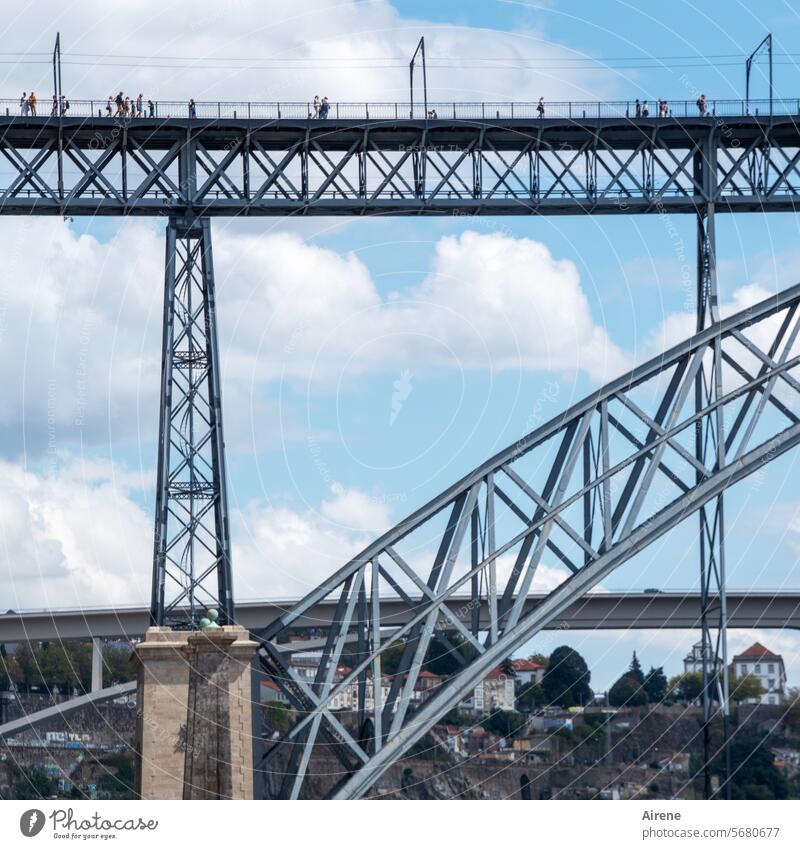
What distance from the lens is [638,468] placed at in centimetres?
3912

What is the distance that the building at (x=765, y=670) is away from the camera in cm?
12548

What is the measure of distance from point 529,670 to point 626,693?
7.69m

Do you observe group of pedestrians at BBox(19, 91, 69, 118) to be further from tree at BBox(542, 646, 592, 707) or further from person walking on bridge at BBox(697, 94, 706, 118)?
tree at BBox(542, 646, 592, 707)

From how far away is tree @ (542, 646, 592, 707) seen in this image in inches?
4779

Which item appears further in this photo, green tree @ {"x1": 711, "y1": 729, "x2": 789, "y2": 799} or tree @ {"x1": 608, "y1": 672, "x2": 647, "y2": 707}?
tree @ {"x1": 608, "y1": 672, "x2": 647, "y2": 707}

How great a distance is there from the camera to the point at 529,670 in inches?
4756

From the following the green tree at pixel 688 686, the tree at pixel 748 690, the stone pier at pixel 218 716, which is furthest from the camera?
the tree at pixel 748 690

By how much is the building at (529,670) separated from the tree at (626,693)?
5.68m

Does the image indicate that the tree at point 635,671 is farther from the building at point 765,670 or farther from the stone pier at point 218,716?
the stone pier at point 218,716

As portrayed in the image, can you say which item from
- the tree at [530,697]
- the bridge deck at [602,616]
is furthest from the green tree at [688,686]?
the bridge deck at [602,616]

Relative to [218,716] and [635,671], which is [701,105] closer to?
[218,716]

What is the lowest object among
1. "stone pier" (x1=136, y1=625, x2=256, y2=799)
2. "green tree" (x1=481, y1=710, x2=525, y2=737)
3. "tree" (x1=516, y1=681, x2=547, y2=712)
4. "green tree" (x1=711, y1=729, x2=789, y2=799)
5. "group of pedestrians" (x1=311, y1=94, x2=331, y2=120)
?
"stone pier" (x1=136, y1=625, x2=256, y2=799)

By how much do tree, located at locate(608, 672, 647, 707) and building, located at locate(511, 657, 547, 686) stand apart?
18.6ft

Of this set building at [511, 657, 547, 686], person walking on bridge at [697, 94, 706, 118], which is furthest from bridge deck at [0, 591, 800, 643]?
person walking on bridge at [697, 94, 706, 118]
